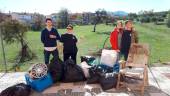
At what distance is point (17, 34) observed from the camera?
12.8m

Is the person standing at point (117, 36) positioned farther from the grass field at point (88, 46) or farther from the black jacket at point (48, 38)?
the grass field at point (88, 46)

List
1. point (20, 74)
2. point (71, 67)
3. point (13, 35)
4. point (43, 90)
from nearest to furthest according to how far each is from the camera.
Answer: point (43, 90) → point (71, 67) → point (20, 74) → point (13, 35)

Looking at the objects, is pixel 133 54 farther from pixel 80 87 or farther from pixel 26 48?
pixel 26 48

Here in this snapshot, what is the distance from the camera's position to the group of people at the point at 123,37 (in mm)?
5996

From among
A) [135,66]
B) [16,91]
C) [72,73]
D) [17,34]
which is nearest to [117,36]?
[135,66]

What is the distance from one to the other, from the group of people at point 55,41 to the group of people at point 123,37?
980mm

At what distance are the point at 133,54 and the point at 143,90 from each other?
828 mm

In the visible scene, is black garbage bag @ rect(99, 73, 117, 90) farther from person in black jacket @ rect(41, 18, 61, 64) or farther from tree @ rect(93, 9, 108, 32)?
tree @ rect(93, 9, 108, 32)

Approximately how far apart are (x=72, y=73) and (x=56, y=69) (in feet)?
1.21

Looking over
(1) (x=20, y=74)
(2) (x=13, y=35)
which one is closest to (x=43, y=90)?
(1) (x=20, y=74)

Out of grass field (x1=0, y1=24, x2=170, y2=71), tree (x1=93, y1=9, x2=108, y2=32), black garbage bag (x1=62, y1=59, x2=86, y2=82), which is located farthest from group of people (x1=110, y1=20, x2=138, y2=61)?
tree (x1=93, y1=9, x2=108, y2=32)

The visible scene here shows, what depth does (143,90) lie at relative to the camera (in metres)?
5.14

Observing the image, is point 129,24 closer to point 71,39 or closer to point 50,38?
point 71,39

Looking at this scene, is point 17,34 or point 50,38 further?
point 17,34
